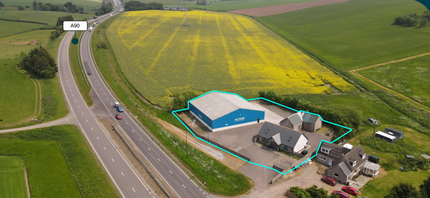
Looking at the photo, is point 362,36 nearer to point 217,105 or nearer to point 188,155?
point 217,105

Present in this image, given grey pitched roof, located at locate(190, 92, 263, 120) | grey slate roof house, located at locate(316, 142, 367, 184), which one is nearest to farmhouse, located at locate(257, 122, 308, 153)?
grey slate roof house, located at locate(316, 142, 367, 184)

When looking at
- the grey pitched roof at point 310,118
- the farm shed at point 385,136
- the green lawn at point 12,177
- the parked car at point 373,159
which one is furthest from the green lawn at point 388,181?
the green lawn at point 12,177

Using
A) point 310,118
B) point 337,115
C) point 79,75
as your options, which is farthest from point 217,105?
point 79,75

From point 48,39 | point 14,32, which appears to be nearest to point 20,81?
point 48,39

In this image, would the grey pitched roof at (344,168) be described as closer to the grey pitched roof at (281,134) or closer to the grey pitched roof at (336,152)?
the grey pitched roof at (336,152)

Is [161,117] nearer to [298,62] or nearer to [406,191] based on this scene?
[406,191]
